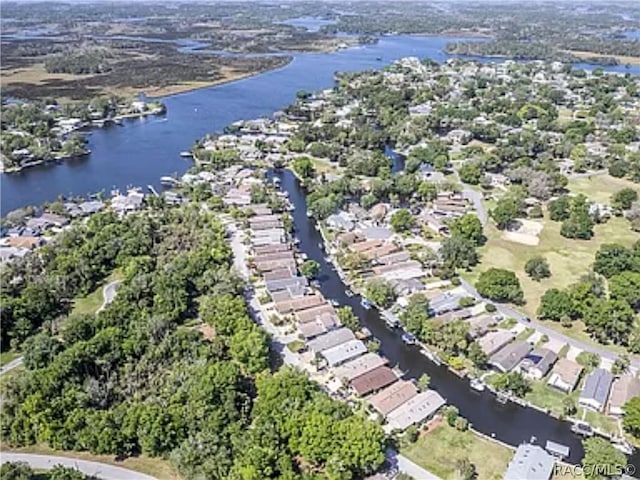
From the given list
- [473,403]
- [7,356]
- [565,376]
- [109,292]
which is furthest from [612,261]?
[7,356]

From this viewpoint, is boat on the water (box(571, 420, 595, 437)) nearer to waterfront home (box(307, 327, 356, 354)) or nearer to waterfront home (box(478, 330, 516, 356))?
waterfront home (box(478, 330, 516, 356))

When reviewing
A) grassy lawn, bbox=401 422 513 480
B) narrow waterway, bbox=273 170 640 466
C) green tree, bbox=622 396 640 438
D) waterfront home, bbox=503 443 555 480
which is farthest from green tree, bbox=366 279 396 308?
green tree, bbox=622 396 640 438

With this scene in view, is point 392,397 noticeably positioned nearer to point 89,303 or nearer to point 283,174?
point 89,303

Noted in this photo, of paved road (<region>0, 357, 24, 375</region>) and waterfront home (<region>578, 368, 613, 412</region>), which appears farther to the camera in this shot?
paved road (<region>0, 357, 24, 375</region>)

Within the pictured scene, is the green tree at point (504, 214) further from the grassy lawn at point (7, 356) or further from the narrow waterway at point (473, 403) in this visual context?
the grassy lawn at point (7, 356)

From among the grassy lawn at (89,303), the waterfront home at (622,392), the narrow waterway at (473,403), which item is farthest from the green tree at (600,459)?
the grassy lawn at (89,303)

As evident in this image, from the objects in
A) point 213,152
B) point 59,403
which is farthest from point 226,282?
point 213,152

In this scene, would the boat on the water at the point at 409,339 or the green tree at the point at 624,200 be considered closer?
the boat on the water at the point at 409,339
